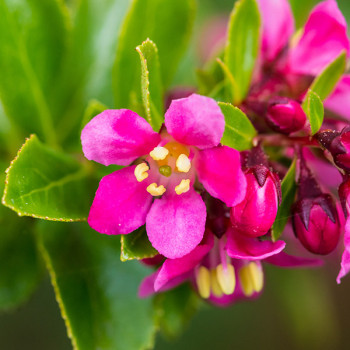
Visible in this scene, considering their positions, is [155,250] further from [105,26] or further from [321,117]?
[105,26]

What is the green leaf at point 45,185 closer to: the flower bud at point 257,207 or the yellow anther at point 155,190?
the yellow anther at point 155,190

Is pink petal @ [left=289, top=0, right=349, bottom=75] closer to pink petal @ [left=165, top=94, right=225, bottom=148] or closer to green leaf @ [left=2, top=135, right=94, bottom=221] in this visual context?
pink petal @ [left=165, top=94, right=225, bottom=148]

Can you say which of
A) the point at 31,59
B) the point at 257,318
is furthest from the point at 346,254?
the point at 257,318

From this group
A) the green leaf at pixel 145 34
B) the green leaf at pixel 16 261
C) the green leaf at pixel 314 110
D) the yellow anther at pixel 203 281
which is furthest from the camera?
the green leaf at pixel 16 261

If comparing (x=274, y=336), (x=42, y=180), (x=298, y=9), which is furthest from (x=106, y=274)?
(x=274, y=336)

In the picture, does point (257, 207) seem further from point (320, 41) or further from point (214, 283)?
point (320, 41)

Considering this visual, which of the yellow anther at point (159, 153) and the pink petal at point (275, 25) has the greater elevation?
the pink petal at point (275, 25)

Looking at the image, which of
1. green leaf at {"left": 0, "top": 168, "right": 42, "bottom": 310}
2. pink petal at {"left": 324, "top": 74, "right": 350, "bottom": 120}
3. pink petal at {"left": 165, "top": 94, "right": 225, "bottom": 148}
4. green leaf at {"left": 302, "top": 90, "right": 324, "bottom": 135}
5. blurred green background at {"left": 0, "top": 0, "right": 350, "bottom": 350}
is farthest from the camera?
blurred green background at {"left": 0, "top": 0, "right": 350, "bottom": 350}

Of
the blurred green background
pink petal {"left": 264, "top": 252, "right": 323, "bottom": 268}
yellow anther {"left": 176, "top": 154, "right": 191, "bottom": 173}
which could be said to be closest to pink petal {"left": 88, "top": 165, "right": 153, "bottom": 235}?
yellow anther {"left": 176, "top": 154, "right": 191, "bottom": 173}

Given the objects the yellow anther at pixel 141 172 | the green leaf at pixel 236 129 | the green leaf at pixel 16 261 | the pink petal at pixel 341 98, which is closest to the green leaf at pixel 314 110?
the green leaf at pixel 236 129
